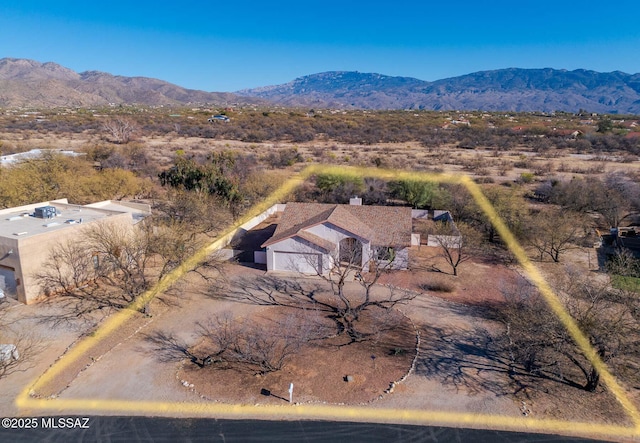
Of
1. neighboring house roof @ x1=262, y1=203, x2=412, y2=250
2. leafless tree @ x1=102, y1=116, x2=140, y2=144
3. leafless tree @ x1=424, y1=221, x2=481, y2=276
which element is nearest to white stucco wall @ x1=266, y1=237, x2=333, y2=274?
neighboring house roof @ x1=262, y1=203, x2=412, y2=250

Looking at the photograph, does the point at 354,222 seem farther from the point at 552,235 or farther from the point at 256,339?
the point at 552,235

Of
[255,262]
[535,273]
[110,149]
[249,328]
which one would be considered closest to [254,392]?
[249,328]

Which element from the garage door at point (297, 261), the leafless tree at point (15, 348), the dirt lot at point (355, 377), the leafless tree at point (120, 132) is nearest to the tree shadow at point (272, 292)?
the garage door at point (297, 261)

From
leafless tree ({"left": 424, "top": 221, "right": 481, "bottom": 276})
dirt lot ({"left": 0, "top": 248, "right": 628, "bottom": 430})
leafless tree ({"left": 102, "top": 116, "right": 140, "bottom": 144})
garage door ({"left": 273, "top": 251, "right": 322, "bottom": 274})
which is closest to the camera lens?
dirt lot ({"left": 0, "top": 248, "right": 628, "bottom": 430})

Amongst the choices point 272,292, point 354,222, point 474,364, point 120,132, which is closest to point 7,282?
point 272,292

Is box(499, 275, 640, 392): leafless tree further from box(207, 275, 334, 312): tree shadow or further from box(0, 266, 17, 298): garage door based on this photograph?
box(0, 266, 17, 298): garage door

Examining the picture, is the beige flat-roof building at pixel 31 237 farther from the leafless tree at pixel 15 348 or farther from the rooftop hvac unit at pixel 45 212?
the leafless tree at pixel 15 348

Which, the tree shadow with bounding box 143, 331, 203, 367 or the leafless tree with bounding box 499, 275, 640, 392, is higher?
the leafless tree with bounding box 499, 275, 640, 392
